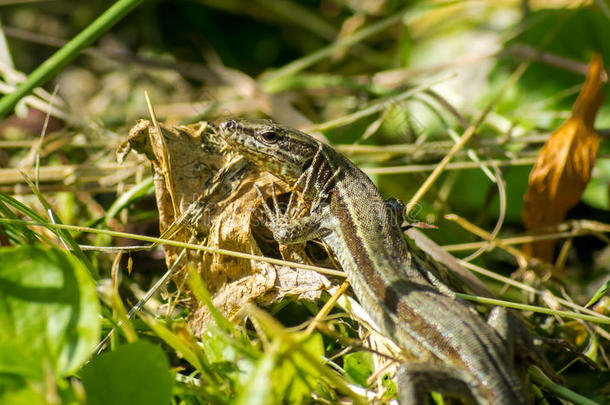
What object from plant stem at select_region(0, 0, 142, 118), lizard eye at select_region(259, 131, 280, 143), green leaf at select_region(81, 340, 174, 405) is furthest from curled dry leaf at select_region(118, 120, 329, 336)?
green leaf at select_region(81, 340, 174, 405)

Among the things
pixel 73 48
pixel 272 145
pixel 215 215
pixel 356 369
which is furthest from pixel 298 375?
pixel 73 48

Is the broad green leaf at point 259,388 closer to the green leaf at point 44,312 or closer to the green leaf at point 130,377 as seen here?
the green leaf at point 130,377

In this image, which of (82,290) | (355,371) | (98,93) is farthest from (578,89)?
(98,93)

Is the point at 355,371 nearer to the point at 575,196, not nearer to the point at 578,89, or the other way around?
the point at 575,196

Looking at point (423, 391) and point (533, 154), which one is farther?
point (533, 154)

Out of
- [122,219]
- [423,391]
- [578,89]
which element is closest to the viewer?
[423,391]

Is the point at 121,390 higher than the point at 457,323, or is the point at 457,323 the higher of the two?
the point at 121,390
